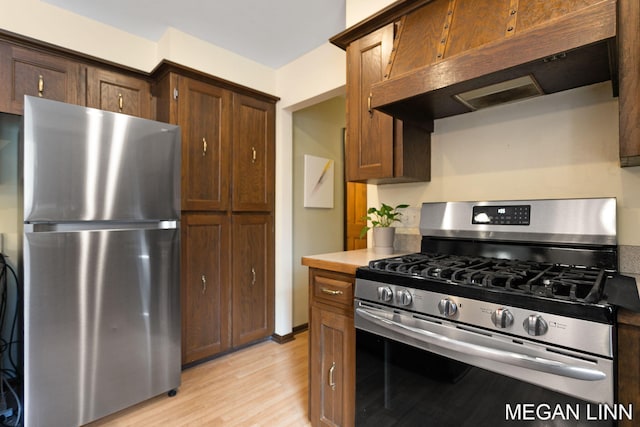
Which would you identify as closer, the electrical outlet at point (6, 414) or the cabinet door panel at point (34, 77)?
the electrical outlet at point (6, 414)

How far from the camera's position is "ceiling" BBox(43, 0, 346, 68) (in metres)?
2.08

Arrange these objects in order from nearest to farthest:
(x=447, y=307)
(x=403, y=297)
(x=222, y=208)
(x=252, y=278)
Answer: (x=447, y=307)
(x=403, y=297)
(x=222, y=208)
(x=252, y=278)

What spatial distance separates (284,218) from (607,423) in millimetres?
2433

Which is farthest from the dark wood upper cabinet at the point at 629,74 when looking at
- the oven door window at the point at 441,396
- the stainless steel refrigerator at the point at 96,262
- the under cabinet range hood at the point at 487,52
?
the stainless steel refrigerator at the point at 96,262

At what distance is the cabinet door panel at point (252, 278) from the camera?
2.65 meters

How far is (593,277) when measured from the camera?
1.06 m

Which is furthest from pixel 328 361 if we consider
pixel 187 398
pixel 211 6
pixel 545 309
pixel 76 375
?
pixel 211 6

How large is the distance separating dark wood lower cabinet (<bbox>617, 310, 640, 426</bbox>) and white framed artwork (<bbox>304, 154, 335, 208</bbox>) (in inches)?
100

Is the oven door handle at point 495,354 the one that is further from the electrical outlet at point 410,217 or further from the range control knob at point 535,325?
the electrical outlet at point 410,217

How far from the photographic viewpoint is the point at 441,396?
108cm

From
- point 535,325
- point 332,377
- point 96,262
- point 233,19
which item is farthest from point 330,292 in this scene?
point 233,19

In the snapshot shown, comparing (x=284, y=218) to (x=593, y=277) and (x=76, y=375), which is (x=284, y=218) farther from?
(x=593, y=277)
